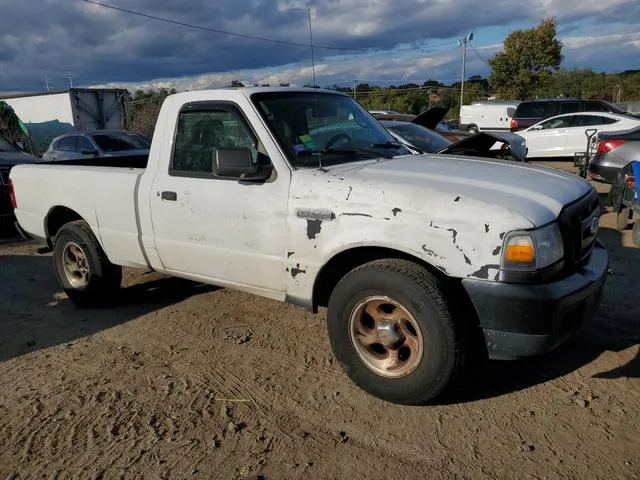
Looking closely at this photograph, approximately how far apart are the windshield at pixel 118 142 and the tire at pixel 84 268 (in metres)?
7.43

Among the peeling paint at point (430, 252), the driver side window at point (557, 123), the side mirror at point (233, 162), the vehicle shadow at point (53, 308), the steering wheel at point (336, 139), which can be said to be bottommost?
the vehicle shadow at point (53, 308)

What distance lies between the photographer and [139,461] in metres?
2.92

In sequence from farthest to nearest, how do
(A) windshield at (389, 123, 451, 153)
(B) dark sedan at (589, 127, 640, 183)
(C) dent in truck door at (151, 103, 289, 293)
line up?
(B) dark sedan at (589, 127, 640, 183)
(A) windshield at (389, 123, 451, 153)
(C) dent in truck door at (151, 103, 289, 293)

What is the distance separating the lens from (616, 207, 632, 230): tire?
7.48 m

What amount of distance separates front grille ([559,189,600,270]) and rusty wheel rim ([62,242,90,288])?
425 centimetres

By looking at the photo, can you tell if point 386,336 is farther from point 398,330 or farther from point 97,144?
point 97,144

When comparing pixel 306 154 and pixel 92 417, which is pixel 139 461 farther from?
pixel 306 154

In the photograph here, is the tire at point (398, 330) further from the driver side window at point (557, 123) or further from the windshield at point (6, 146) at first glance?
the driver side window at point (557, 123)

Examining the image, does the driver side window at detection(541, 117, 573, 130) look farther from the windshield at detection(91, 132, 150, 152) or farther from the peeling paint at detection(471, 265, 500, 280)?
the peeling paint at detection(471, 265, 500, 280)

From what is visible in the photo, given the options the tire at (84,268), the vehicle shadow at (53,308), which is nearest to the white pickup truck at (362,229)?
the tire at (84,268)

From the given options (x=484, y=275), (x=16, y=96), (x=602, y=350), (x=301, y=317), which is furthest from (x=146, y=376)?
(x=16, y=96)

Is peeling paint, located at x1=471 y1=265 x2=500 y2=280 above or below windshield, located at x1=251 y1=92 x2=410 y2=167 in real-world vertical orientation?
below

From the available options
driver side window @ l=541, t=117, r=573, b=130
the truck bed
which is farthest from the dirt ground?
driver side window @ l=541, t=117, r=573, b=130

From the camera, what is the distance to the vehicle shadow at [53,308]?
4688mm
